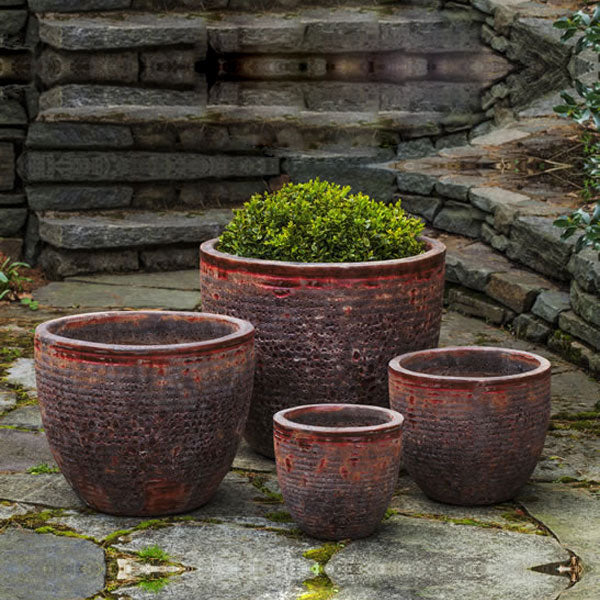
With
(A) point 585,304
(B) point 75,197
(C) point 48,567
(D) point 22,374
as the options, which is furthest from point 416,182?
(C) point 48,567

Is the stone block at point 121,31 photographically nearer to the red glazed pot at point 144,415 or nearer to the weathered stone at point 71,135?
the weathered stone at point 71,135

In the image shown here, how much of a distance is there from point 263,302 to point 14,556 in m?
1.24

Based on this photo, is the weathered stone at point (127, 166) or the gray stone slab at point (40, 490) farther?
the weathered stone at point (127, 166)

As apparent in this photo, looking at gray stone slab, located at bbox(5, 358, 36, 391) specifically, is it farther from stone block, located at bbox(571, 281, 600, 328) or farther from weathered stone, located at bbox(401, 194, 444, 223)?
weathered stone, located at bbox(401, 194, 444, 223)

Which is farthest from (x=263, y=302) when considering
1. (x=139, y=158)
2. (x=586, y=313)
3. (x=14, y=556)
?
(x=139, y=158)

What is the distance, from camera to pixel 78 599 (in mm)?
3285

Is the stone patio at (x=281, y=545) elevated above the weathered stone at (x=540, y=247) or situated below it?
below

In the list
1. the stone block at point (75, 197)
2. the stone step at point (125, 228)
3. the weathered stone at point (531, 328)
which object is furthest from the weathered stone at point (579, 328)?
the stone block at point (75, 197)

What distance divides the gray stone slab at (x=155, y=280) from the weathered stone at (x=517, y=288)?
1.78 m

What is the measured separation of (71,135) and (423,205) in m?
2.22

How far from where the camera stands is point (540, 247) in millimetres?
6547

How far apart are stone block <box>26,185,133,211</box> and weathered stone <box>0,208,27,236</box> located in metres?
0.10

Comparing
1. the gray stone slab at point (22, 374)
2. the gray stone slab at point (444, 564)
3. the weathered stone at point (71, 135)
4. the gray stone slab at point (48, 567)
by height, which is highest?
the weathered stone at point (71, 135)

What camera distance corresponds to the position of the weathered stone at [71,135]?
7.73 meters
